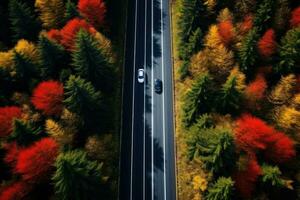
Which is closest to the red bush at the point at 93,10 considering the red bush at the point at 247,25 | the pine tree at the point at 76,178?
the red bush at the point at 247,25

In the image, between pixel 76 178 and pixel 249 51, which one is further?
pixel 249 51

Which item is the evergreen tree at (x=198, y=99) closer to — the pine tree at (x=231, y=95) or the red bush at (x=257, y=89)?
the pine tree at (x=231, y=95)

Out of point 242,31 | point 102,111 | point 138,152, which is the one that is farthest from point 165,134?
point 242,31

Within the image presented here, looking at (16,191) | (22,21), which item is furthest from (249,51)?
(16,191)

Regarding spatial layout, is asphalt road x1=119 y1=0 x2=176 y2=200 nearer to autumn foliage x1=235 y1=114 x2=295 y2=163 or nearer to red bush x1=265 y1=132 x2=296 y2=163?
autumn foliage x1=235 y1=114 x2=295 y2=163

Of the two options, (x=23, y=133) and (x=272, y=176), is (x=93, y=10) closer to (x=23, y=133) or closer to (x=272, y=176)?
(x=23, y=133)

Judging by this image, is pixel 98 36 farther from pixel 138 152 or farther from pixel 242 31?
pixel 242 31

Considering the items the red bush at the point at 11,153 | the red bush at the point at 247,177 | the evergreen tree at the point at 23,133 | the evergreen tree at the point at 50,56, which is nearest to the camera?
the evergreen tree at the point at 23,133
